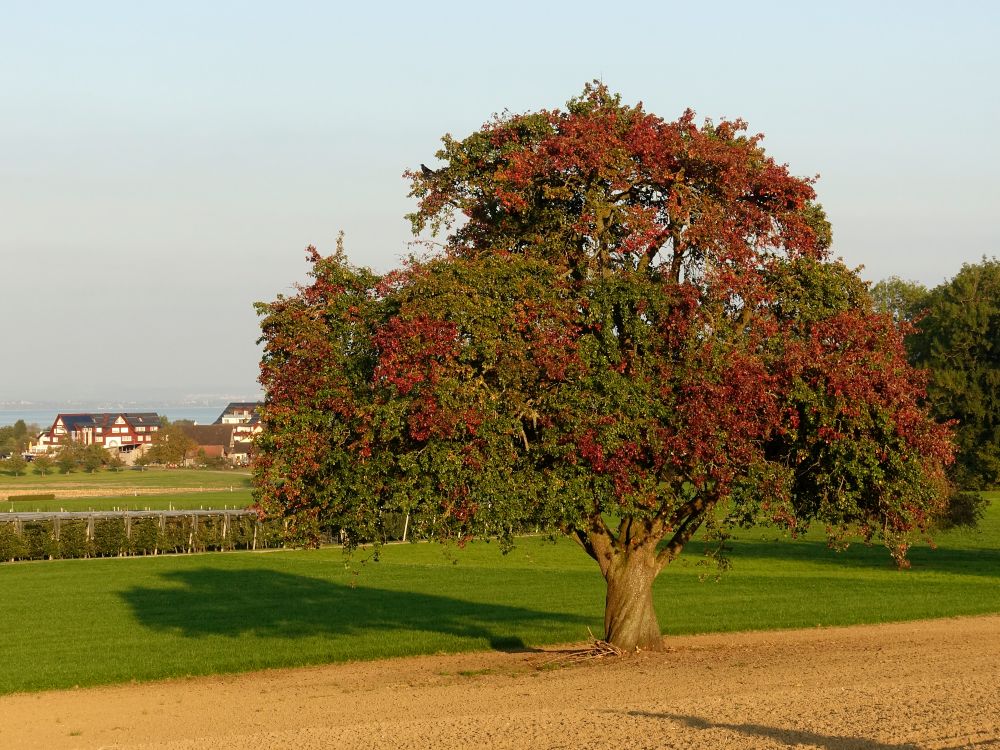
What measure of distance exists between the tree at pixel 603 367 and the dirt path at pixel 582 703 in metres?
2.72

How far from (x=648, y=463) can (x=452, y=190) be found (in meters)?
6.30

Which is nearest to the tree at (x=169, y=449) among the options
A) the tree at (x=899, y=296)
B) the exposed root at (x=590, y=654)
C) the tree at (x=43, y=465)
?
the tree at (x=43, y=465)

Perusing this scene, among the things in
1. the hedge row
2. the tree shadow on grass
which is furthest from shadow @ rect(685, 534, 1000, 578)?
the hedge row

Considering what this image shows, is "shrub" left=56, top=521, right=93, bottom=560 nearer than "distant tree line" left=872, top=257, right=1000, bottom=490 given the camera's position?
No

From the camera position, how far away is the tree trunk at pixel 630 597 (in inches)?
903

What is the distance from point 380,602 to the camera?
3706cm

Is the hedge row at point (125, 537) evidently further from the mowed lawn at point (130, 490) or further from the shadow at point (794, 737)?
the shadow at point (794, 737)

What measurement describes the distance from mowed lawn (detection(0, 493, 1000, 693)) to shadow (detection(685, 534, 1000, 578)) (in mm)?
161

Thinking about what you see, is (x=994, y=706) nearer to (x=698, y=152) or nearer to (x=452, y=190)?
(x=698, y=152)

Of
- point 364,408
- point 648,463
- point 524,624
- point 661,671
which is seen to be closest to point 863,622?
point 524,624

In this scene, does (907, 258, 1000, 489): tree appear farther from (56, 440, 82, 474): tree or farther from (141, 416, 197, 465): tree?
(141, 416, 197, 465): tree

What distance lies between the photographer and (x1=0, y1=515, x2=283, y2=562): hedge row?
5572 cm

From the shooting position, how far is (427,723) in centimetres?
1705

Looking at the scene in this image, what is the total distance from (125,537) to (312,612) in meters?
26.4
